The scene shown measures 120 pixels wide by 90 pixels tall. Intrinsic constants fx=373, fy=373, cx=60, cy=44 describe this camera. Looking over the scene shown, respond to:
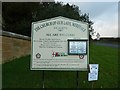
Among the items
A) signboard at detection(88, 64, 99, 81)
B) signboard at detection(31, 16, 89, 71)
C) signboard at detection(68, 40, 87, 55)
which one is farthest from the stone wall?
signboard at detection(88, 64, 99, 81)

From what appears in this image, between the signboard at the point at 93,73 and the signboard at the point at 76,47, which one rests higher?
the signboard at the point at 76,47

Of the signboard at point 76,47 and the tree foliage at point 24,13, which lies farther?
the tree foliage at point 24,13

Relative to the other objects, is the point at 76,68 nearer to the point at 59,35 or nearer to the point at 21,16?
the point at 59,35

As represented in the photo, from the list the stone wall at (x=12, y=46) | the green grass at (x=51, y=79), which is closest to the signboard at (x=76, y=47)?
the green grass at (x=51, y=79)

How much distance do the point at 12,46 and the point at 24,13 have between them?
745 inches

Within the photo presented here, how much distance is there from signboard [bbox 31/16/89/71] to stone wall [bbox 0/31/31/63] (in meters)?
6.54

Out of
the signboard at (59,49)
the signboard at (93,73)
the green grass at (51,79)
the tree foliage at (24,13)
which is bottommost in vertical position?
the green grass at (51,79)

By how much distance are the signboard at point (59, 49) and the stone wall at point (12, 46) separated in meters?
6.54

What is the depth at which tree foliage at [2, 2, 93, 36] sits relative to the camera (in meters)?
34.3

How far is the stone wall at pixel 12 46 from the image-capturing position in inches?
722

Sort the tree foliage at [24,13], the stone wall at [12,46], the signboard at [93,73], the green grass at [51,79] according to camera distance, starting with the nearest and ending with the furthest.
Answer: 1. the signboard at [93,73]
2. the green grass at [51,79]
3. the stone wall at [12,46]
4. the tree foliage at [24,13]

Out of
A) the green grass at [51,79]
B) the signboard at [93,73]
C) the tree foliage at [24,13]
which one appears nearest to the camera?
the signboard at [93,73]

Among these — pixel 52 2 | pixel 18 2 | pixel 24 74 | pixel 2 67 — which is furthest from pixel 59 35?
pixel 52 2

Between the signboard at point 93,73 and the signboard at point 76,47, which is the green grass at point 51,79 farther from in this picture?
the signboard at point 76,47
